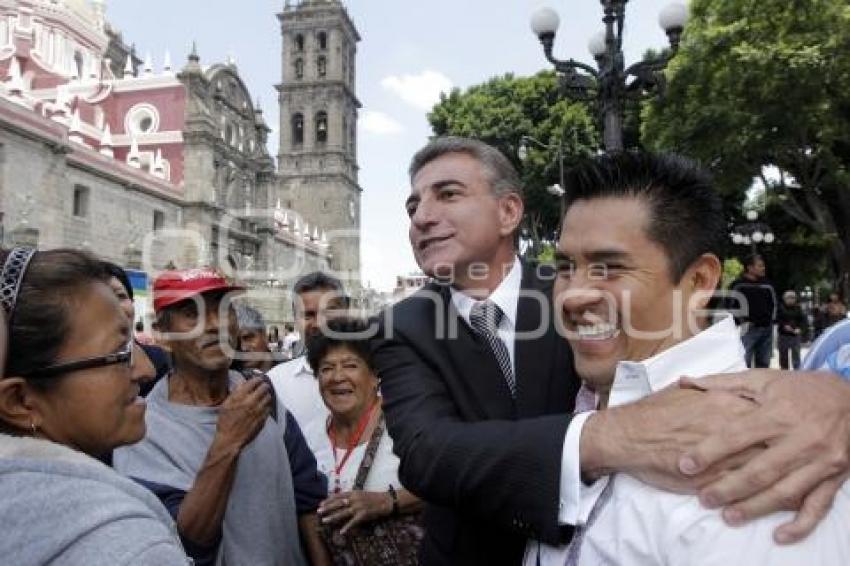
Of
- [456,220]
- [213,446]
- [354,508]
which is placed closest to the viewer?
[456,220]

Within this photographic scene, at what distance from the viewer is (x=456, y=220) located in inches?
89.6

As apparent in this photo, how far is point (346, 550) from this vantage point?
287cm

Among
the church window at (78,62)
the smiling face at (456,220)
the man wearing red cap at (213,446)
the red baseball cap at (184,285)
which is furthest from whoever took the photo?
the church window at (78,62)

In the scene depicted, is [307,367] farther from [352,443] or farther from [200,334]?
[200,334]

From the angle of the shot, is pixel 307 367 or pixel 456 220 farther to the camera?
pixel 307 367

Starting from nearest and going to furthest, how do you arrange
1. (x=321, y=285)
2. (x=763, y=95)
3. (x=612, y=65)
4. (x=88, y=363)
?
(x=88, y=363), (x=321, y=285), (x=612, y=65), (x=763, y=95)

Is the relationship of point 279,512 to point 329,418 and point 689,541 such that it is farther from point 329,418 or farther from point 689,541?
point 689,541

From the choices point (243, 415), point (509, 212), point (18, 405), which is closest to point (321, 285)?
point (243, 415)

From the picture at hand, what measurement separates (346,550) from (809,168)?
18.9 meters

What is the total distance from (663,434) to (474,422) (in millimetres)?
506

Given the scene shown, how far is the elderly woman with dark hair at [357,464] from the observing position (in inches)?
111

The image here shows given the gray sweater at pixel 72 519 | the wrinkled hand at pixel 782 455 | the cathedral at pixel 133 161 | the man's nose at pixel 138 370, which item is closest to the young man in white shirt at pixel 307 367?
the man's nose at pixel 138 370

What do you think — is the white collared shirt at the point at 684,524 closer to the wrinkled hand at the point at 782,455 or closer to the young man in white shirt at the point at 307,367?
the wrinkled hand at the point at 782,455

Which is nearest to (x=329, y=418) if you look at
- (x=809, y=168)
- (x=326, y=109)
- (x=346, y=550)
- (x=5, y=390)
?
(x=346, y=550)
